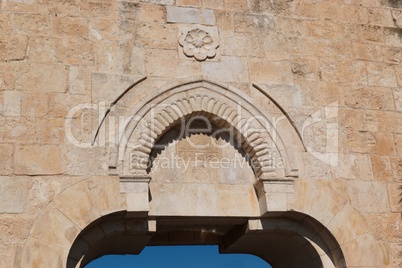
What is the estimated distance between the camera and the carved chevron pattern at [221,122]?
5.97 meters

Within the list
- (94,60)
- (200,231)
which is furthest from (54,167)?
(200,231)

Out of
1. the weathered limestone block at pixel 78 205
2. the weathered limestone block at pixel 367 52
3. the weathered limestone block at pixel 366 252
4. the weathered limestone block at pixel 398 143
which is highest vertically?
the weathered limestone block at pixel 367 52

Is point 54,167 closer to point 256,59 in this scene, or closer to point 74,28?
point 74,28

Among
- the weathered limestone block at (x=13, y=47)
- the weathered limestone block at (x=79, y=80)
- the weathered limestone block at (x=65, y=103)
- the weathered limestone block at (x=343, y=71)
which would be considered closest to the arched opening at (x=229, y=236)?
the weathered limestone block at (x=65, y=103)

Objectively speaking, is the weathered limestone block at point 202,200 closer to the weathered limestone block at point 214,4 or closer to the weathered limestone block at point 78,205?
the weathered limestone block at point 78,205

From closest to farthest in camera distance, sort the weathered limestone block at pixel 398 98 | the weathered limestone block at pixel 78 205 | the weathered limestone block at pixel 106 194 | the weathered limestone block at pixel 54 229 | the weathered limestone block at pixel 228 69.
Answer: the weathered limestone block at pixel 54 229, the weathered limestone block at pixel 78 205, the weathered limestone block at pixel 106 194, the weathered limestone block at pixel 228 69, the weathered limestone block at pixel 398 98

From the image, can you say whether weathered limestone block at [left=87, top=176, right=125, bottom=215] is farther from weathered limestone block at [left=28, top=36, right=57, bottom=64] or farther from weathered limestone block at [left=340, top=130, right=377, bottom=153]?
weathered limestone block at [left=340, top=130, right=377, bottom=153]

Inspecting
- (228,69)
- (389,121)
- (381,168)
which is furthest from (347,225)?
(228,69)

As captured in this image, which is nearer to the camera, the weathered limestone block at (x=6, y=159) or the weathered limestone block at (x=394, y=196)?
the weathered limestone block at (x=6, y=159)

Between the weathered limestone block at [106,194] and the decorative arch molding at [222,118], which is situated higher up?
the decorative arch molding at [222,118]

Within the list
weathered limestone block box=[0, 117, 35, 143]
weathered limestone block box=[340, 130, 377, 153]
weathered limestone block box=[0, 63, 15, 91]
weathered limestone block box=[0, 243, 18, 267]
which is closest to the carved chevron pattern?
weathered limestone block box=[340, 130, 377, 153]

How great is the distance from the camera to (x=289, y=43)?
6613mm

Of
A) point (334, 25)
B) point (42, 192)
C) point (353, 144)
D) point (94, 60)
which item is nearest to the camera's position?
point (42, 192)

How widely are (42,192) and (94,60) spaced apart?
1.36m
